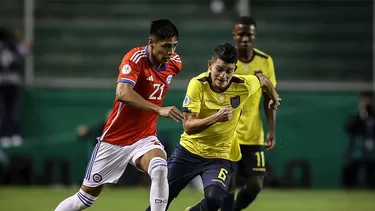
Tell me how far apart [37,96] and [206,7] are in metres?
3.82

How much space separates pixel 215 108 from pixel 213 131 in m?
0.27

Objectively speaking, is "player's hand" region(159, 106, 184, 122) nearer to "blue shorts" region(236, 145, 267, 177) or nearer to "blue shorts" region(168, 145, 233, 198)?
"blue shorts" region(168, 145, 233, 198)

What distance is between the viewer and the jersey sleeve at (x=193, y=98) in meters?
9.27

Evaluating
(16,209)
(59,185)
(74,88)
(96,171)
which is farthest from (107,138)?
(74,88)

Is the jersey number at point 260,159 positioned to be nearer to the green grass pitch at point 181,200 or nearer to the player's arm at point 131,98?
the green grass pitch at point 181,200

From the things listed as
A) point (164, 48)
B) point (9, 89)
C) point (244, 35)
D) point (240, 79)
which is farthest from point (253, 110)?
point (9, 89)

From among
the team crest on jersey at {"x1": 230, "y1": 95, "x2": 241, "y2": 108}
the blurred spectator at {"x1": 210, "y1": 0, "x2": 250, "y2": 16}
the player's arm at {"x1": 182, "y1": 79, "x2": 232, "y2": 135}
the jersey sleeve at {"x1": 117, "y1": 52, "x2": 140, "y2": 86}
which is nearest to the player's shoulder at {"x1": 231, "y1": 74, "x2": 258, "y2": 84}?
the team crest on jersey at {"x1": 230, "y1": 95, "x2": 241, "y2": 108}

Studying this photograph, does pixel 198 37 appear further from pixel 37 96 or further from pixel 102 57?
pixel 37 96

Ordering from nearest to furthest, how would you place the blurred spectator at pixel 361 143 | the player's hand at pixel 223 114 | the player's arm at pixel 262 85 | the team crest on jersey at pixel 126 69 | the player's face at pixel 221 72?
the player's hand at pixel 223 114 < the team crest on jersey at pixel 126 69 < the player's face at pixel 221 72 < the player's arm at pixel 262 85 < the blurred spectator at pixel 361 143

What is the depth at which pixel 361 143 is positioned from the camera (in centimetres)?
1798

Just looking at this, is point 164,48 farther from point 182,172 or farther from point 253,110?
point 253,110

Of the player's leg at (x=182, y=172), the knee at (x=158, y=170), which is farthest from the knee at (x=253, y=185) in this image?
the knee at (x=158, y=170)

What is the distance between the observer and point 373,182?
1819cm

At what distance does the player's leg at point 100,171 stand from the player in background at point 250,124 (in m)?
1.92
